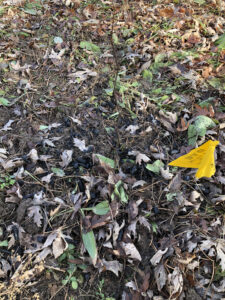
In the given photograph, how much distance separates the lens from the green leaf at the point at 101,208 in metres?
2.47

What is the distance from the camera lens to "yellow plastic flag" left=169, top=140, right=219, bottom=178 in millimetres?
1913

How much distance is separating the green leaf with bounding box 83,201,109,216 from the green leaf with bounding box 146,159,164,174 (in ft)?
1.89


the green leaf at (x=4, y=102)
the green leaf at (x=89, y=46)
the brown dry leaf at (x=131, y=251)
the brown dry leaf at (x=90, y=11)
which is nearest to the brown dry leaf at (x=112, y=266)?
the brown dry leaf at (x=131, y=251)

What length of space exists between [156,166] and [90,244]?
102cm

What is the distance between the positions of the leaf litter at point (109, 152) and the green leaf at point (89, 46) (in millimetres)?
15

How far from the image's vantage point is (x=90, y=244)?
2314mm

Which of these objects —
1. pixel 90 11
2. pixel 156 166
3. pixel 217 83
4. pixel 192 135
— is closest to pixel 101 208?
pixel 156 166

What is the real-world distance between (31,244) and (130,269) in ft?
2.95

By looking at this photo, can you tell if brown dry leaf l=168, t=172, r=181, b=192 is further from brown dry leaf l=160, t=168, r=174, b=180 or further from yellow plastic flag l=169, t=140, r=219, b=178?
yellow plastic flag l=169, t=140, r=219, b=178

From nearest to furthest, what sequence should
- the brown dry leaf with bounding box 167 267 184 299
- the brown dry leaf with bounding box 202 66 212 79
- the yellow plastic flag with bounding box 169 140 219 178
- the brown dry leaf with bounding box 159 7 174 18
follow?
the yellow plastic flag with bounding box 169 140 219 178
the brown dry leaf with bounding box 167 267 184 299
the brown dry leaf with bounding box 202 66 212 79
the brown dry leaf with bounding box 159 7 174 18

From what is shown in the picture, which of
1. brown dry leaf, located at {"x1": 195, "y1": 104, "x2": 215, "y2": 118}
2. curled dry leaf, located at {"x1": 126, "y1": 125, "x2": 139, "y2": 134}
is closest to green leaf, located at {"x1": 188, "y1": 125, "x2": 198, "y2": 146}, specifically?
brown dry leaf, located at {"x1": 195, "y1": 104, "x2": 215, "y2": 118}

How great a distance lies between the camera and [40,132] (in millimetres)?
3074

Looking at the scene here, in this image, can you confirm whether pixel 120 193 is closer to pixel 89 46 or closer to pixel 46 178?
pixel 46 178

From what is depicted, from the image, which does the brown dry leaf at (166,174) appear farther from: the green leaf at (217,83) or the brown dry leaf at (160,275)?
the green leaf at (217,83)
